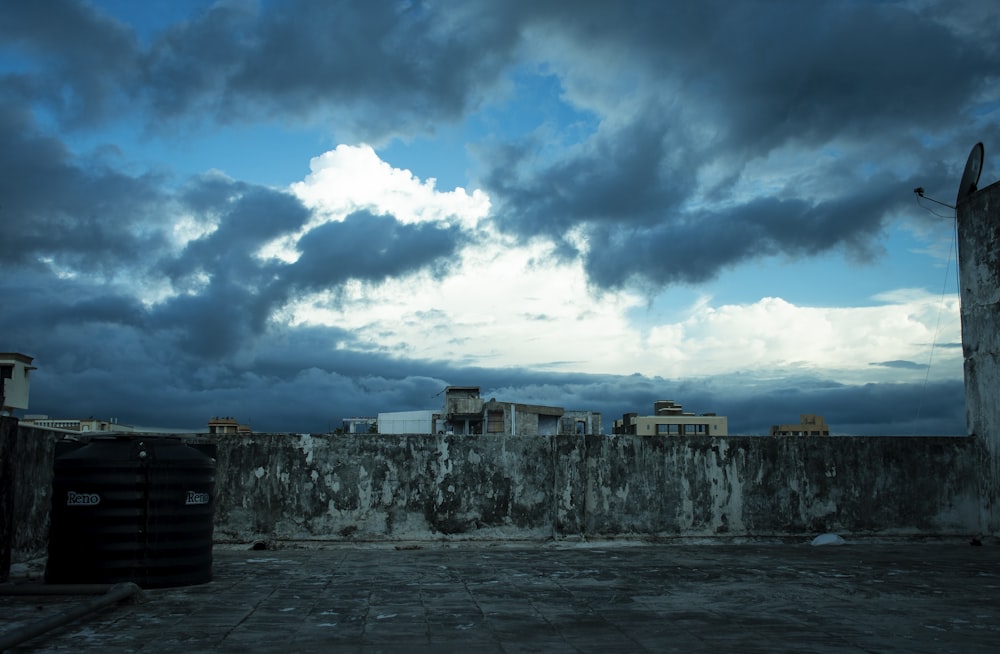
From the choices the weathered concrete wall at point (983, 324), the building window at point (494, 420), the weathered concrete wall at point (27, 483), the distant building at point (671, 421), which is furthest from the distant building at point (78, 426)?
the distant building at point (671, 421)

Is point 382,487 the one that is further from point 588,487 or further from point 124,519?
point 124,519

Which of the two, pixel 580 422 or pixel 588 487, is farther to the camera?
pixel 580 422

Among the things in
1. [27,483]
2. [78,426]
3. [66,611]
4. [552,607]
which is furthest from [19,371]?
[78,426]

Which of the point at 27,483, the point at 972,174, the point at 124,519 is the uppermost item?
the point at 972,174

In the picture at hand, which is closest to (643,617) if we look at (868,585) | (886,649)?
(886,649)

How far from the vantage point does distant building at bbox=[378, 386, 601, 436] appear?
52875 mm

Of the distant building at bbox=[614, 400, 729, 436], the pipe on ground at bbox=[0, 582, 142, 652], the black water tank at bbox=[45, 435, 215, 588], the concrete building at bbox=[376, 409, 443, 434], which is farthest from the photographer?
the distant building at bbox=[614, 400, 729, 436]

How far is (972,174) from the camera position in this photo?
1231 centimetres

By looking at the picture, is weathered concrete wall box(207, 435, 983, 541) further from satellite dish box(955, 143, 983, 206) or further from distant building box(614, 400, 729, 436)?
distant building box(614, 400, 729, 436)

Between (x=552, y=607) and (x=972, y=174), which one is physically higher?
(x=972, y=174)

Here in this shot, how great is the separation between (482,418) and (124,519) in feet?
157

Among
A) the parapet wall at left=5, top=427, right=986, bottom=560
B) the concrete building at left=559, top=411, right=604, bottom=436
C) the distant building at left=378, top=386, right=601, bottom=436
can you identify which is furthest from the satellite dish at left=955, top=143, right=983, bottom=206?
the concrete building at left=559, top=411, right=604, bottom=436

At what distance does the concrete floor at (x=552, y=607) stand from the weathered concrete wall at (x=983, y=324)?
2521 millimetres

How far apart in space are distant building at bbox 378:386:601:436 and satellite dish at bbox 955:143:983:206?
129 ft
